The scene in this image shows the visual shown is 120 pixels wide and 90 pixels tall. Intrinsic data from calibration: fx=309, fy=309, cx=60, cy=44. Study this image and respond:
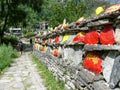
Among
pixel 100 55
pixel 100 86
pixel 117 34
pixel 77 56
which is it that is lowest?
pixel 100 86

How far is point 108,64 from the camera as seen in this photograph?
5621 millimetres

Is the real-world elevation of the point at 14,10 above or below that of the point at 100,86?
above

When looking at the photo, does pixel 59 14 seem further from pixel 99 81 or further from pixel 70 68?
pixel 99 81

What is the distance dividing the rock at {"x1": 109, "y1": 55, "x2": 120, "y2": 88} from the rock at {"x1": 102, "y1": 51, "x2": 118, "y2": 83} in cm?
23

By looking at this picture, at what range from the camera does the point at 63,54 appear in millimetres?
10383

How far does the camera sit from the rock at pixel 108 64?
5474 mm

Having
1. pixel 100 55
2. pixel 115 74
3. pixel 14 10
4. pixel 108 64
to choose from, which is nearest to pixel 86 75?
pixel 100 55

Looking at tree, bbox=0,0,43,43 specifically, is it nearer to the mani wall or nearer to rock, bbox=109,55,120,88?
the mani wall

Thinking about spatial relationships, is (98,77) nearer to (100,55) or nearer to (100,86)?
(100,86)

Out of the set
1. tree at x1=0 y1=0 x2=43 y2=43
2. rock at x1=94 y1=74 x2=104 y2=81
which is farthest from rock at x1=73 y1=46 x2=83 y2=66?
tree at x1=0 y1=0 x2=43 y2=43

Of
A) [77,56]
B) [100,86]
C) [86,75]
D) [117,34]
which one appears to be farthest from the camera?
[77,56]

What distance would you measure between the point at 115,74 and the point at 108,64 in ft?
→ 1.69

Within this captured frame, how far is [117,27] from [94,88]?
4.04ft

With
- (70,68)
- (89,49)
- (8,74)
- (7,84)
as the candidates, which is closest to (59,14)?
(8,74)
